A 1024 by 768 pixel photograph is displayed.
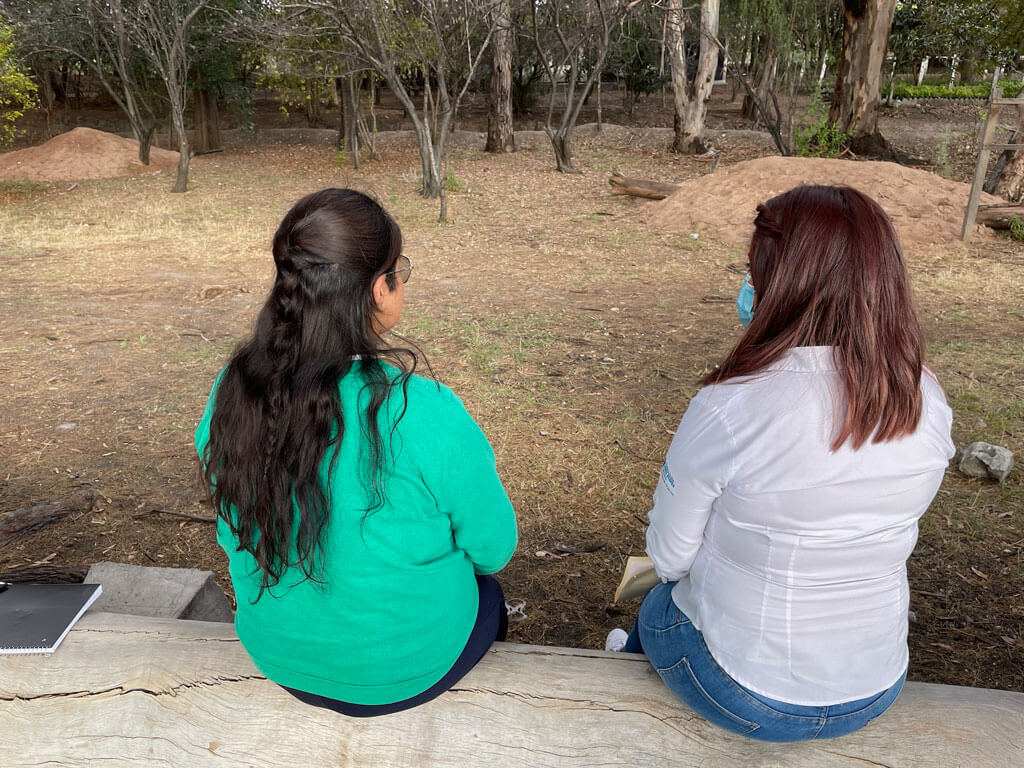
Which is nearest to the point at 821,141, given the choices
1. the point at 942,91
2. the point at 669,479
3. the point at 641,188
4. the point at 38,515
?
the point at 641,188

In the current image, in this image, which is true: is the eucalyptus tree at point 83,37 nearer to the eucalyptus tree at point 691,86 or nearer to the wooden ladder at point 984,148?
the eucalyptus tree at point 691,86

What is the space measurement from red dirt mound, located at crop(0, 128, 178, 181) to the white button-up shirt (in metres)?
15.7

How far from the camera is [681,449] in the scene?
4.87ft

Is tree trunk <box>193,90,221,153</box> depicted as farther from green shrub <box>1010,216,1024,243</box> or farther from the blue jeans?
the blue jeans

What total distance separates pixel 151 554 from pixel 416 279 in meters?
4.69

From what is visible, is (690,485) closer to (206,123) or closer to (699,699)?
(699,699)

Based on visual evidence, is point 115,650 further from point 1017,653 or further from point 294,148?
point 294,148

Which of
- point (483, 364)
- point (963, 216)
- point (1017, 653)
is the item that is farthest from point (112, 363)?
point (963, 216)

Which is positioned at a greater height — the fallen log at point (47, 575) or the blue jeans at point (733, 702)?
the blue jeans at point (733, 702)

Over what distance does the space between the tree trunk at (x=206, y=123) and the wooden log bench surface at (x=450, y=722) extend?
1801 centimetres

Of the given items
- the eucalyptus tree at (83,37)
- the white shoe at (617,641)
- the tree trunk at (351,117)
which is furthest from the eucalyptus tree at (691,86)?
the white shoe at (617,641)

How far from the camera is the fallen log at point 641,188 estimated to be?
10.7 m

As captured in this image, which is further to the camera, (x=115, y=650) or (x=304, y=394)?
(x=115, y=650)

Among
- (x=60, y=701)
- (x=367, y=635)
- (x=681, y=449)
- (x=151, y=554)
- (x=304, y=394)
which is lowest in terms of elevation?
(x=151, y=554)
